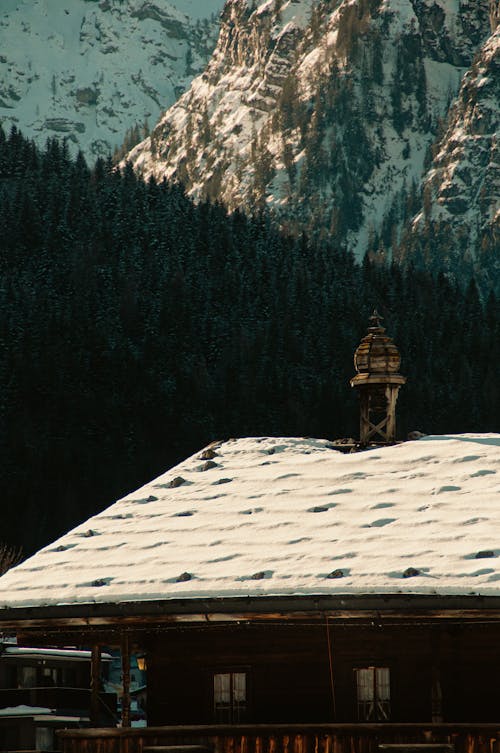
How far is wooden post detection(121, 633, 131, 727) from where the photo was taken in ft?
71.5

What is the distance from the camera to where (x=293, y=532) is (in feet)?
74.2

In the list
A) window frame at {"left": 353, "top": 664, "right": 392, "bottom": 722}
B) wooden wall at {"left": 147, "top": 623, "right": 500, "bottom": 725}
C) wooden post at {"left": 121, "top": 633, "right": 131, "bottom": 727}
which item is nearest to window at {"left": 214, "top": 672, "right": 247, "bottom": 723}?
wooden wall at {"left": 147, "top": 623, "right": 500, "bottom": 725}

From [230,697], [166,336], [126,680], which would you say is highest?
[166,336]

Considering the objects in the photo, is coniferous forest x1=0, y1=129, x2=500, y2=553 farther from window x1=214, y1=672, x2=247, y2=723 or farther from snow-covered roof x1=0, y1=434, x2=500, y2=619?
window x1=214, y1=672, x2=247, y2=723

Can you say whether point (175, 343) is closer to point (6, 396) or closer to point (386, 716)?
point (6, 396)

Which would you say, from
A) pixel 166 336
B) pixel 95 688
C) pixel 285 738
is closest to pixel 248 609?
pixel 285 738

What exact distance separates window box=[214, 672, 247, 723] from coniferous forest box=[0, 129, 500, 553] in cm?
A: 11180

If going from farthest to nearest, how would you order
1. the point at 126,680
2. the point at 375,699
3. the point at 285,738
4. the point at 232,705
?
the point at 232,705 → the point at 375,699 → the point at 126,680 → the point at 285,738

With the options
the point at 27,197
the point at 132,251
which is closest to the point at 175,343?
the point at 132,251

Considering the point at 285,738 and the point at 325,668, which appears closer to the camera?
the point at 285,738

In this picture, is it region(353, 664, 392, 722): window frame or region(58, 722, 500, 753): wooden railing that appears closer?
region(58, 722, 500, 753): wooden railing

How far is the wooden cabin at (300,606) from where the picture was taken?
66.6 ft

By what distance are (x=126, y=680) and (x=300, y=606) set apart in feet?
10.2

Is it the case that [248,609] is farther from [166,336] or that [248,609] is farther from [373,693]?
[166,336]
